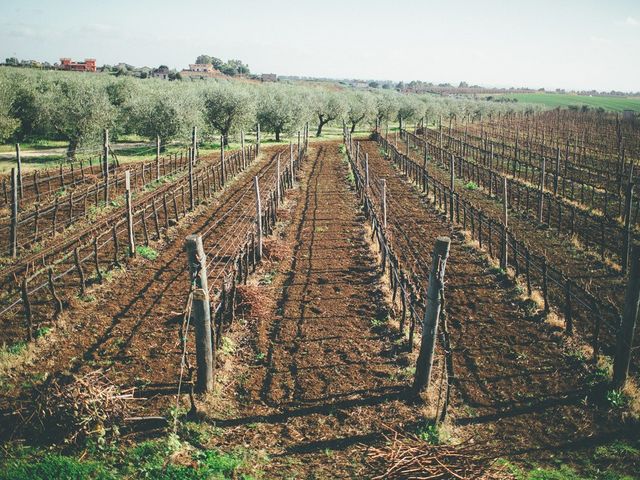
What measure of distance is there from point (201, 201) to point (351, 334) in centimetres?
1381

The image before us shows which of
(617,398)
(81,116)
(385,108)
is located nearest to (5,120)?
(81,116)

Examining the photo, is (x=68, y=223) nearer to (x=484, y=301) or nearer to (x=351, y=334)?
(x=351, y=334)

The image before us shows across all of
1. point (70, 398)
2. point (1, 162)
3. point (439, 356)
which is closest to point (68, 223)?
point (70, 398)

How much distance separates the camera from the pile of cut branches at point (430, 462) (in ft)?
18.2

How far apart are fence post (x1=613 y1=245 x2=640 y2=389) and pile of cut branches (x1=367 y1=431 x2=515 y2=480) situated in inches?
128

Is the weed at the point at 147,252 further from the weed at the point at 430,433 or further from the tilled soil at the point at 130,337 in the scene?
the weed at the point at 430,433

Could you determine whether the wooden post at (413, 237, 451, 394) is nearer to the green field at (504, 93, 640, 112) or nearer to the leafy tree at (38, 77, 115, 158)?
the leafy tree at (38, 77, 115, 158)

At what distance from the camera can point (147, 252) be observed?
1428cm

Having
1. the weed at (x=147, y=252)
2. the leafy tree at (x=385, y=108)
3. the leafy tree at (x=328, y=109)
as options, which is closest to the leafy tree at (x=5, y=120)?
the weed at (x=147, y=252)

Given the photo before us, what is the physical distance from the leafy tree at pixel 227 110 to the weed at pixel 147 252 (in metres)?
29.8

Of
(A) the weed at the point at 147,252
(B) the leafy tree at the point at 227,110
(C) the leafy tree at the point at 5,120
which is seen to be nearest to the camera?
(A) the weed at the point at 147,252

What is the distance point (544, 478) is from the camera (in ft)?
19.7

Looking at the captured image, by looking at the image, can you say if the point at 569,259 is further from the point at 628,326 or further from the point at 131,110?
the point at 131,110

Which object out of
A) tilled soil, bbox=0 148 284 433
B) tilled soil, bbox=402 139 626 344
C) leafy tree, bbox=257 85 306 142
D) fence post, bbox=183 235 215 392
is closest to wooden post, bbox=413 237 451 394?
fence post, bbox=183 235 215 392
